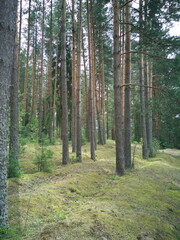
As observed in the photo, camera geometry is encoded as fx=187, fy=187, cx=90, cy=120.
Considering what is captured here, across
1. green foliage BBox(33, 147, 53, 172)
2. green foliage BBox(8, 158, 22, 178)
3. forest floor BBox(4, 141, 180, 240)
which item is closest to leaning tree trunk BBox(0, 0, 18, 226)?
forest floor BBox(4, 141, 180, 240)

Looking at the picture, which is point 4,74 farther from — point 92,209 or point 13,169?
point 13,169

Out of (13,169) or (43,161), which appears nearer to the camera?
(13,169)

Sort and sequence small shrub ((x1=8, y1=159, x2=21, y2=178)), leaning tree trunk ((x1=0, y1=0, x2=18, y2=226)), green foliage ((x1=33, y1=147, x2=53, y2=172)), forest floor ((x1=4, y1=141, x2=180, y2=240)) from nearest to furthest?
leaning tree trunk ((x1=0, y1=0, x2=18, y2=226)), forest floor ((x1=4, y1=141, x2=180, y2=240)), small shrub ((x1=8, y1=159, x2=21, y2=178)), green foliage ((x1=33, y1=147, x2=53, y2=172))

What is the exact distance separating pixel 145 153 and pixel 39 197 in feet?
35.3

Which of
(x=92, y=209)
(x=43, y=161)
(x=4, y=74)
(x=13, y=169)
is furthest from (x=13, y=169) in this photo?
(x=4, y=74)

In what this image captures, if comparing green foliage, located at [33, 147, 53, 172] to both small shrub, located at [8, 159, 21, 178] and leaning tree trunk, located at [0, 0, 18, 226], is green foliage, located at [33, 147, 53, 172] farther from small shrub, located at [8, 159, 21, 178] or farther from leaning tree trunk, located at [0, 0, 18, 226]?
leaning tree trunk, located at [0, 0, 18, 226]

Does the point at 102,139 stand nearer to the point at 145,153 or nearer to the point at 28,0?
the point at 145,153

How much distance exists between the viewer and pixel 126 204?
462cm

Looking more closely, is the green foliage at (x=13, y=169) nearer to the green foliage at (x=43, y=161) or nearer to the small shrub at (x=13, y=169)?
the small shrub at (x=13, y=169)

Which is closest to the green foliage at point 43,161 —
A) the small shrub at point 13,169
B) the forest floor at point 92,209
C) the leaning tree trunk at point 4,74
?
the forest floor at point 92,209

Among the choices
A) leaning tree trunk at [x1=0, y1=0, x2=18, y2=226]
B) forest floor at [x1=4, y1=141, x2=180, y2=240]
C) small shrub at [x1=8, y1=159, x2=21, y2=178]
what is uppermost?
leaning tree trunk at [x1=0, y1=0, x2=18, y2=226]

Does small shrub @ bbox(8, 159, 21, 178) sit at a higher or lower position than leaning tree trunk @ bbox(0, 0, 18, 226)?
lower

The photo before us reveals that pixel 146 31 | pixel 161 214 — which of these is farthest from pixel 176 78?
pixel 161 214

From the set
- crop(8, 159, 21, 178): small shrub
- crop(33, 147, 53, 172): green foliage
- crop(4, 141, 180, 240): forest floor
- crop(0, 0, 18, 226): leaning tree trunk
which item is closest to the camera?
crop(0, 0, 18, 226): leaning tree trunk
